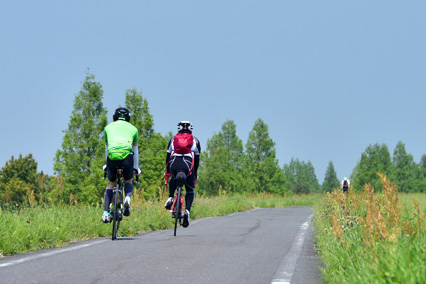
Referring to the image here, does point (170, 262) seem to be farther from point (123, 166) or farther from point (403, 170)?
point (403, 170)

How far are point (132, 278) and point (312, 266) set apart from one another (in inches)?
109

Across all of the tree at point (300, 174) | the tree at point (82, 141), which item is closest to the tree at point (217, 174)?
the tree at point (82, 141)

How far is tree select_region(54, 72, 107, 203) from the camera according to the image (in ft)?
162

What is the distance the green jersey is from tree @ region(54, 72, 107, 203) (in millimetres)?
39020

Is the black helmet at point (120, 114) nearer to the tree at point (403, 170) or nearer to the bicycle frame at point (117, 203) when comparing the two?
the bicycle frame at point (117, 203)

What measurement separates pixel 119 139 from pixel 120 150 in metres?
0.20

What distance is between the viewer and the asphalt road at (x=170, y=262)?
6074 millimetres

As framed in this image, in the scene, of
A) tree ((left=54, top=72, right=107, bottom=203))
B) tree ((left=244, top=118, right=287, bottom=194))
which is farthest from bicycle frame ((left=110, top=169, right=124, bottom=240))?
tree ((left=244, top=118, right=287, bottom=194))

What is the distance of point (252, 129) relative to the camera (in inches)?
2564

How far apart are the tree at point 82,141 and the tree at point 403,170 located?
57065 millimetres

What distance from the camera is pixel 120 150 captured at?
928 cm

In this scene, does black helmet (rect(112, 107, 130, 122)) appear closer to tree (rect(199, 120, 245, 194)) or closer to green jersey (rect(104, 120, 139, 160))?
green jersey (rect(104, 120, 139, 160))

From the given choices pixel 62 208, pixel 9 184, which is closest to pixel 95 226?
pixel 62 208

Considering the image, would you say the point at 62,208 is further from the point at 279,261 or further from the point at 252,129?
the point at 252,129
